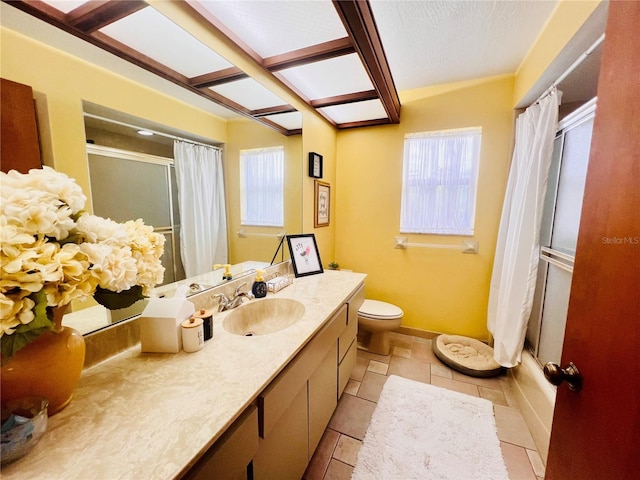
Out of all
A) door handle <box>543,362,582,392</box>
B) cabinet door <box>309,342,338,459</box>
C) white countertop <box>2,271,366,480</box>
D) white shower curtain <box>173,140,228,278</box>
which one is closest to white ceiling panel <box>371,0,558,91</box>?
white shower curtain <box>173,140,228,278</box>

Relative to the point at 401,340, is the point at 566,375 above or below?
above

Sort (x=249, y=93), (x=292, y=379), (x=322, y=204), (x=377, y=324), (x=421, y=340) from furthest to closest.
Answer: (x=421, y=340), (x=322, y=204), (x=377, y=324), (x=249, y=93), (x=292, y=379)

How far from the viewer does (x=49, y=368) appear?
58cm

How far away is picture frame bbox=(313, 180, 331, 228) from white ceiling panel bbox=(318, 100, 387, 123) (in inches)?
26.1

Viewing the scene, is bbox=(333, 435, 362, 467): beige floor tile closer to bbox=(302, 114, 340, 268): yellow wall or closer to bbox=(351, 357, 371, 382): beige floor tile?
bbox=(351, 357, 371, 382): beige floor tile

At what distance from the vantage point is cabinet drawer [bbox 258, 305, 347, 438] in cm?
78

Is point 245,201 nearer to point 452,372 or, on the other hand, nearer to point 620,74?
point 620,74

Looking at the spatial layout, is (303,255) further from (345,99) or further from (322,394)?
(345,99)

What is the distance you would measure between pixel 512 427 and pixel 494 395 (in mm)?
281

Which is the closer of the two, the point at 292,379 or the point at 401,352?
the point at 292,379

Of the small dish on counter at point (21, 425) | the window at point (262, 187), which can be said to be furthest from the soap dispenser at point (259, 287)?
the small dish on counter at point (21, 425)

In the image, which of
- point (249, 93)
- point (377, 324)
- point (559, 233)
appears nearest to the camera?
point (249, 93)

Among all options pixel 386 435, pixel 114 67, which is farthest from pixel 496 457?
pixel 114 67

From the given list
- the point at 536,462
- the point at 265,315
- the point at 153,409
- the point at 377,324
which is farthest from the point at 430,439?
the point at 153,409
